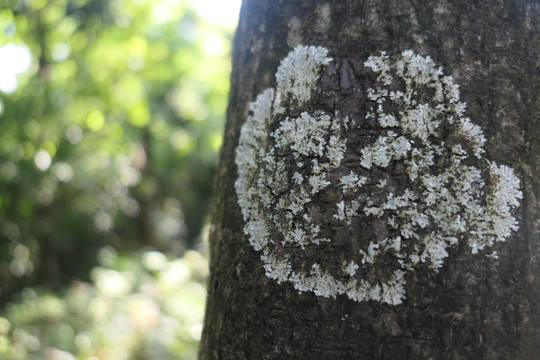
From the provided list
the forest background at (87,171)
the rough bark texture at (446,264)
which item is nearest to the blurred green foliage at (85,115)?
the forest background at (87,171)

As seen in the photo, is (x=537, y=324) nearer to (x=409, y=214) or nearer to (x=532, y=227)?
(x=532, y=227)

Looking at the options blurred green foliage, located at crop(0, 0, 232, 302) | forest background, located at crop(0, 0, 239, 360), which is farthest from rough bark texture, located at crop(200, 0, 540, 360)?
blurred green foliage, located at crop(0, 0, 232, 302)

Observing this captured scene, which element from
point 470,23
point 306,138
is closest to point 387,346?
point 306,138

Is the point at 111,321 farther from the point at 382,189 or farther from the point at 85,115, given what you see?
the point at 382,189

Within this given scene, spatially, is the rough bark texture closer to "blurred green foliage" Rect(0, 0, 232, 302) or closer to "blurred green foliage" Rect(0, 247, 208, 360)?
"blurred green foliage" Rect(0, 247, 208, 360)

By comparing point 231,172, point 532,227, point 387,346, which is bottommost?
point 387,346

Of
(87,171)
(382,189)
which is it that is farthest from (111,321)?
(382,189)
